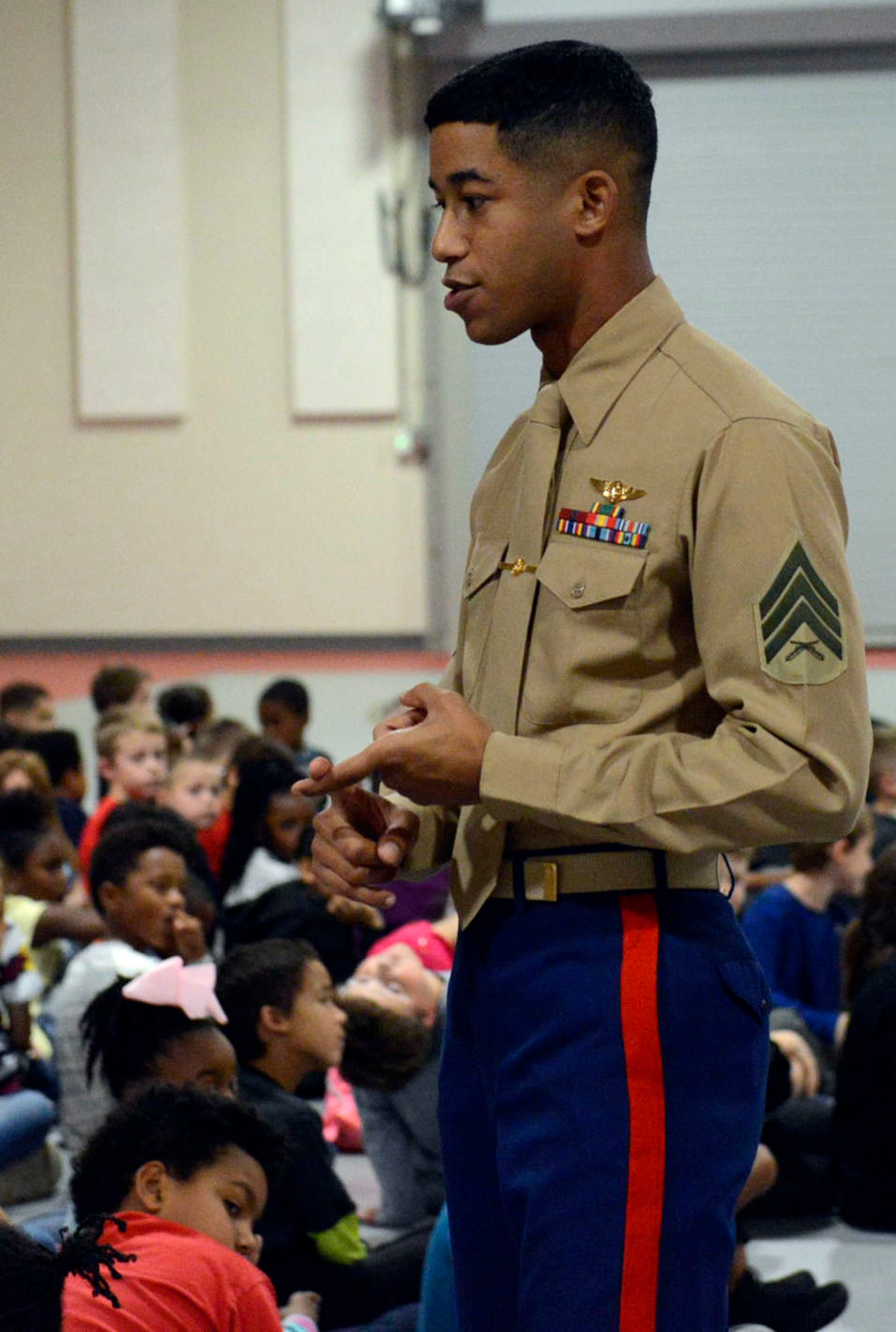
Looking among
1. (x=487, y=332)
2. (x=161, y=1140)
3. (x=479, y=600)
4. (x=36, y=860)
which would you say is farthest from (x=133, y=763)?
(x=487, y=332)

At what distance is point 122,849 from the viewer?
3.86 m

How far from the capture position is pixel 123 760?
5.32 meters

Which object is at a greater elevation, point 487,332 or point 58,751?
point 487,332

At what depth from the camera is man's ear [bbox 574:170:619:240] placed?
4.52ft

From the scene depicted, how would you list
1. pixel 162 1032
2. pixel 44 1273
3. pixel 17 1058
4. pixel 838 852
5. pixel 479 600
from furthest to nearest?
pixel 838 852 → pixel 17 1058 → pixel 162 1032 → pixel 44 1273 → pixel 479 600

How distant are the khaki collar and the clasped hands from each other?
248mm

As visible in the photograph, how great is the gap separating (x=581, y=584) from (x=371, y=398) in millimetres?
7077

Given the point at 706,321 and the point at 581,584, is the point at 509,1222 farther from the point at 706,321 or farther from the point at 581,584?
the point at 706,321

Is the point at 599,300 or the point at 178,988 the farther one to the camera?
the point at 178,988

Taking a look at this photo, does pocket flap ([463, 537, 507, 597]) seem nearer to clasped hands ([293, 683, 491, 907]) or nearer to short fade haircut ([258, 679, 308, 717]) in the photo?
clasped hands ([293, 683, 491, 907])

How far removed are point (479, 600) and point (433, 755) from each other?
0.74 ft

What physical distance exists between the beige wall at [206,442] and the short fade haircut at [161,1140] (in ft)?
20.1

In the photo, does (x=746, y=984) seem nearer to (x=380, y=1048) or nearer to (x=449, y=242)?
(x=449, y=242)

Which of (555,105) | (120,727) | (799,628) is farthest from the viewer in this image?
(120,727)
